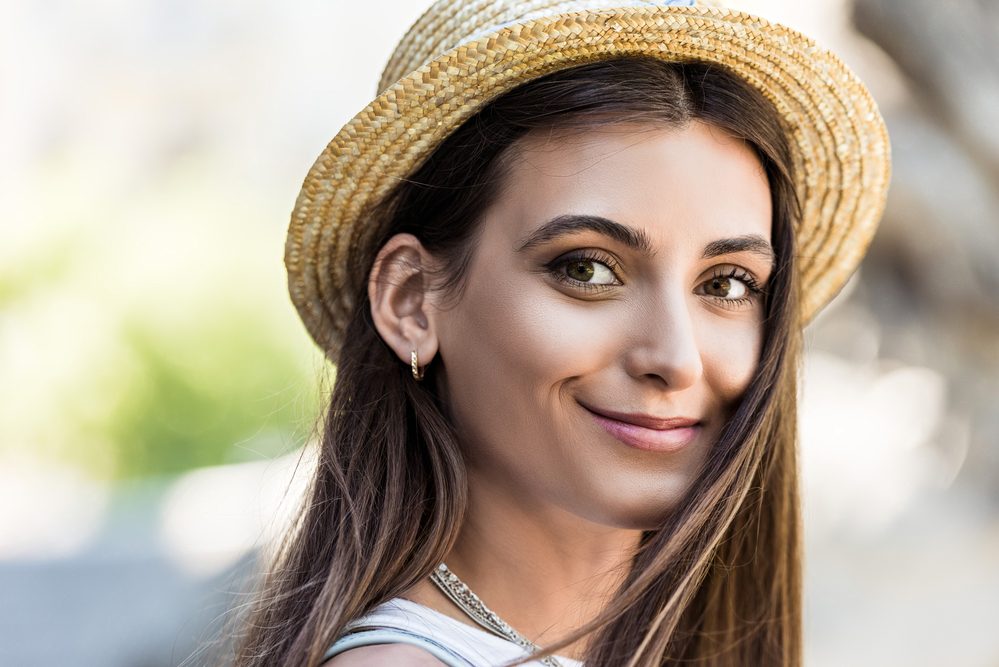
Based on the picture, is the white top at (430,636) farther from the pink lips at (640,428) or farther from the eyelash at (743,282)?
the eyelash at (743,282)

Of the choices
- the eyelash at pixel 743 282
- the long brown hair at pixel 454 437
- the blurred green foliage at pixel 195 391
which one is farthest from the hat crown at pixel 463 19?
the blurred green foliage at pixel 195 391

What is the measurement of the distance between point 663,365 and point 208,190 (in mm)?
6378

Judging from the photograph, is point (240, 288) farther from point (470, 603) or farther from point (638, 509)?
point (638, 509)

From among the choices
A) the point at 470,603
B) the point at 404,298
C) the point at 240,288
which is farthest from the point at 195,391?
the point at 470,603

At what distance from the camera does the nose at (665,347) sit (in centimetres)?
171

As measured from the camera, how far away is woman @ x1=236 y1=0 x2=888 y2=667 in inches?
69.6

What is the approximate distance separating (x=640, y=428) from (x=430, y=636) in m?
0.48

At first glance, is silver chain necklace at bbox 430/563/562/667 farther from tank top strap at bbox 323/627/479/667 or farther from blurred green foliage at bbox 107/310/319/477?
blurred green foliage at bbox 107/310/319/477

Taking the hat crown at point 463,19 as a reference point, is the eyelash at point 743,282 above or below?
below

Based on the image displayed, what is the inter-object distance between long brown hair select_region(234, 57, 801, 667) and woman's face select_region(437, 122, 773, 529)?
4 cm

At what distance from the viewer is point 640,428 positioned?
5.84 ft

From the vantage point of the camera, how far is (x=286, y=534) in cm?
205

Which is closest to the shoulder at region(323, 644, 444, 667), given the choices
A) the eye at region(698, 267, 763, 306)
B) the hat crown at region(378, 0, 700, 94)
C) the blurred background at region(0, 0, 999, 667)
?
the blurred background at region(0, 0, 999, 667)

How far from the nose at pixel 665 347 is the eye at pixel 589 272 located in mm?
82
